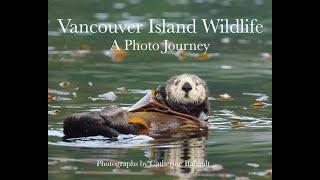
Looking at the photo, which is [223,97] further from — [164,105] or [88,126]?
[88,126]

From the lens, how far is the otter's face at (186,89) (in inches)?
440

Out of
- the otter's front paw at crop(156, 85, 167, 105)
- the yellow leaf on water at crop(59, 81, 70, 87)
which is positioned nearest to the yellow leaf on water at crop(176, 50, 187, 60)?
the otter's front paw at crop(156, 85, 167, 105)

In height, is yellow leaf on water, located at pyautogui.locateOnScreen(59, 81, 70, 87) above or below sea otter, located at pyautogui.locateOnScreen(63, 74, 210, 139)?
above

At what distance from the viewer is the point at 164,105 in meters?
11.2

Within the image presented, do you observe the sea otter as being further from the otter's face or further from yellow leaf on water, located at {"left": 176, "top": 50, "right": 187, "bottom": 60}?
yellow leaf on water, located at {"left": 176, "top": 50, "right": 187, "bottom": 60}

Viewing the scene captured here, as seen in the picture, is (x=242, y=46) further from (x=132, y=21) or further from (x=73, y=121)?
(x=73, y=121)

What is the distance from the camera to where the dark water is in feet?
36.6

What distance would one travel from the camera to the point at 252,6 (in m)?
11.3

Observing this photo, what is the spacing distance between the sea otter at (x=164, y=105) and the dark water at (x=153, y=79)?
84 millimetres

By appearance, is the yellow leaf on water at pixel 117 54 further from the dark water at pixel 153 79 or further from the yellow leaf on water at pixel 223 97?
the yellow leaf on water at pixel 223 97

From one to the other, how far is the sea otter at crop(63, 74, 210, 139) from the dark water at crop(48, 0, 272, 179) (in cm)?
8

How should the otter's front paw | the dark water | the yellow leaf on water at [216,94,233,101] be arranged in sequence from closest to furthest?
1. the dark water
2. the otter's front paw
3. the yellow leaf on water at [216,94,233,101]

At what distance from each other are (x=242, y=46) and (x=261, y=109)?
2.14 ft

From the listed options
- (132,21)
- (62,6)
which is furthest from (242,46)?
(62,6)
